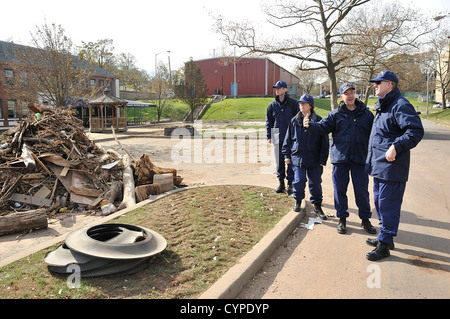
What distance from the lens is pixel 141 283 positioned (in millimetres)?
3236

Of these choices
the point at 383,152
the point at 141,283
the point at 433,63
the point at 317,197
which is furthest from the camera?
the point at 433,63

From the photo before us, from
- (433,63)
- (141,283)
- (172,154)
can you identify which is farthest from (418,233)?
(433,63)

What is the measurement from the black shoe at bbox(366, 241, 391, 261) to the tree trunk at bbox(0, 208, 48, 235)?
5.12m

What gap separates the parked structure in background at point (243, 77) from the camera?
55469 mm

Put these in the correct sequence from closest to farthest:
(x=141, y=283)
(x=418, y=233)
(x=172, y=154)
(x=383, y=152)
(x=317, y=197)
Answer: (x=141, y=283) → (x=383, y=152) → (x=418, y=233) → (x=317, y=197) → (x=172, y=154)

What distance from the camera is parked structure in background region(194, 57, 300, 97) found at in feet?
182

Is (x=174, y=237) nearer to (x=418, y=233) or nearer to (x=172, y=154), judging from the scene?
(x=418, y=233)

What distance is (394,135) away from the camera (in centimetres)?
387

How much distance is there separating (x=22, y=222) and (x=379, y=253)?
17.8 feet

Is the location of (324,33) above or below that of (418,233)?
above

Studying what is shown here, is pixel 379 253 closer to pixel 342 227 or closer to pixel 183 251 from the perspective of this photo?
pixel 342 227

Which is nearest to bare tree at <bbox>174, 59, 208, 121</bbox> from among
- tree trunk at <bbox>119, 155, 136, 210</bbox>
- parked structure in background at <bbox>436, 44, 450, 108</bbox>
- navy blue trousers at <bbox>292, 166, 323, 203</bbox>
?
tree trunk at <bbox>119, 155, 136, 210</bbox>
